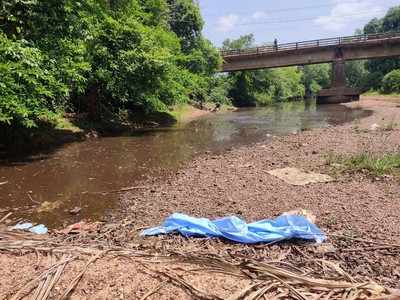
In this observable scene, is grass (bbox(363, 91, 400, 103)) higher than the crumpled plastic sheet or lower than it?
lower

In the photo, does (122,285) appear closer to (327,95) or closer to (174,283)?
(174,283)

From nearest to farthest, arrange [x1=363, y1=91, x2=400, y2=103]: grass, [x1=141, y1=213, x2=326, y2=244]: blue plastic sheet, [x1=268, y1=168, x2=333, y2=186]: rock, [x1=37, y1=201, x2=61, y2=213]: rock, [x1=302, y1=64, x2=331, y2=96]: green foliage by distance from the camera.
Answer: [x1=141, y1=213, x2=326, y2=244]: blue plastic sheet, [x1=37, y1=201, x2=61, y2=213]: rock, [x1=268, y1=168, x2=333, y2=186]: rock, [x1=363, y1=91, x2=400, y2=103]: grass, [x1=302, y1=64, x2=331, y2=96]: green foliage

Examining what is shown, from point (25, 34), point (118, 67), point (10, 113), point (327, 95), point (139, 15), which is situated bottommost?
point (327, 95)

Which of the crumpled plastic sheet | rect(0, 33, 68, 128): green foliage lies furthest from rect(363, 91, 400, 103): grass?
the crumpled plastic sheet

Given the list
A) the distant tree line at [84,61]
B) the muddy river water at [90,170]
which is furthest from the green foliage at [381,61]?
the muddy river water at [90,170]

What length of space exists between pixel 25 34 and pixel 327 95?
40.1m

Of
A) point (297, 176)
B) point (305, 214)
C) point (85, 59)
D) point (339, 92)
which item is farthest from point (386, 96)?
point (305, 214)

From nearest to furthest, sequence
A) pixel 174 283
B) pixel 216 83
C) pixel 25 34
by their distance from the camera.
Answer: pixel 174 283, pixel 25 34, pixel 216 83

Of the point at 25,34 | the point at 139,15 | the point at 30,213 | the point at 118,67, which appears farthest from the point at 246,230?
the point at 139,15

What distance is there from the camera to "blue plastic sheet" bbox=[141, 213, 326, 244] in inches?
214

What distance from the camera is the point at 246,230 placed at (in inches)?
221

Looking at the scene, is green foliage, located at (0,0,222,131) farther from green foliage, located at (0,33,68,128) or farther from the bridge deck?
the bridge deck

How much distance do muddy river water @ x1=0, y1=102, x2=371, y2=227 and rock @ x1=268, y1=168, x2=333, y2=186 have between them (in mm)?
3040

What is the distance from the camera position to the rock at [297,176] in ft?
27.9
